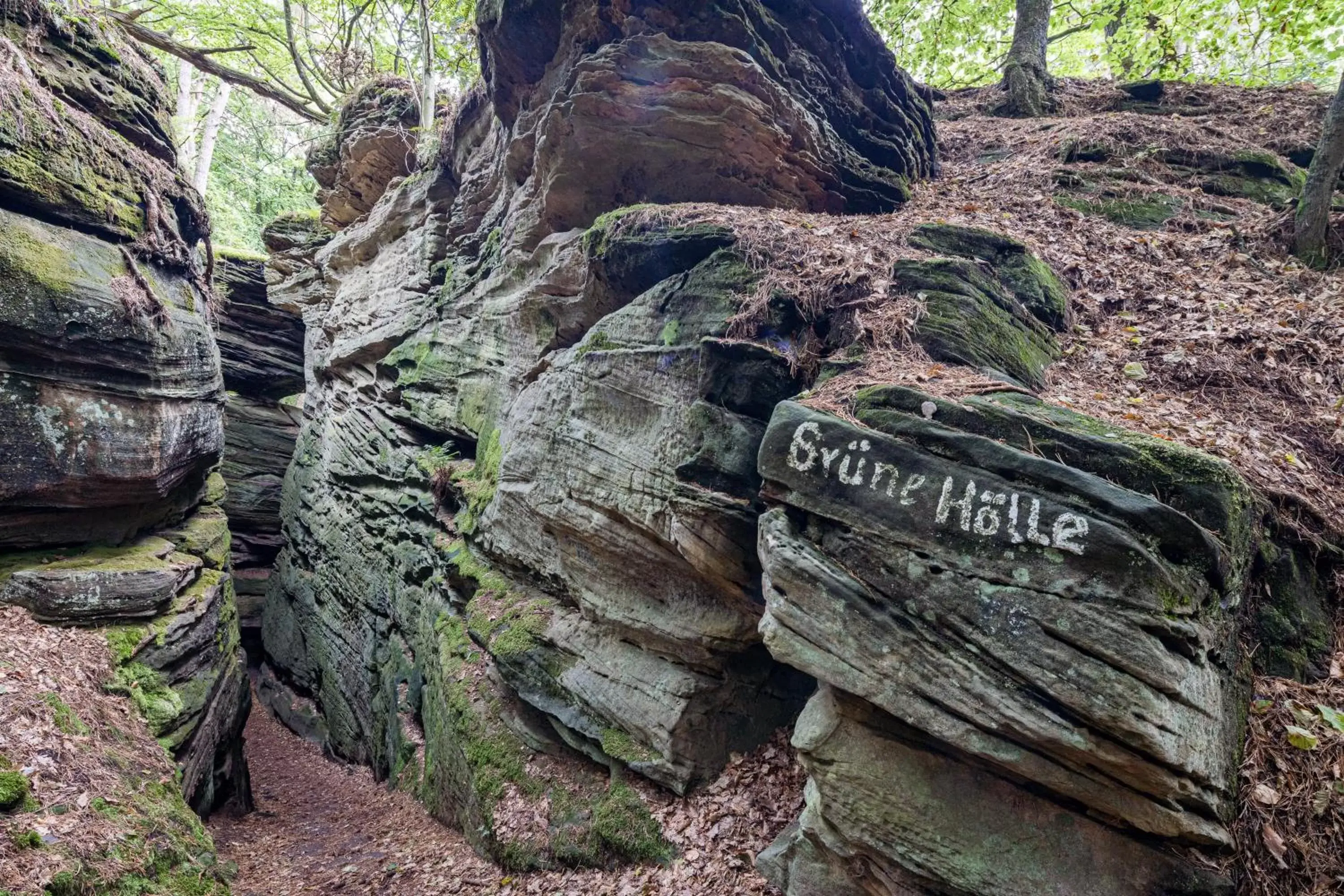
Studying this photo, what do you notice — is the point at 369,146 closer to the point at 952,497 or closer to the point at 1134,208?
the point at 1134,208

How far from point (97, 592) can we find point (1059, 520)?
8971 mm

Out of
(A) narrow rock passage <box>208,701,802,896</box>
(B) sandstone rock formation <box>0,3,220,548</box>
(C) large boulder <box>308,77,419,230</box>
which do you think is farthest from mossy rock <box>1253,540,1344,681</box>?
(C) large boulder <box>308,77,419,230</box>

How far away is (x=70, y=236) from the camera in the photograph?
687 centimetres

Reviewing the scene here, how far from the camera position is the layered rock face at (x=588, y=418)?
5.57 m

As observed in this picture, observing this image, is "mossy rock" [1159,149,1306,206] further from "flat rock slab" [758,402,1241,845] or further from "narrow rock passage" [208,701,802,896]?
"narrow rock passage" [208,701,802,896]

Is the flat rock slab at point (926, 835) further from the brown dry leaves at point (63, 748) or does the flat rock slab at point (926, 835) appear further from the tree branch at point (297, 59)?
the tree branch at point (297, 59)

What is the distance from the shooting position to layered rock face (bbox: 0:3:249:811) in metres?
6.32

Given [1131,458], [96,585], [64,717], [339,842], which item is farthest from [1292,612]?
[96,585]

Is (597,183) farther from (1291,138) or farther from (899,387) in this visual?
(1291,138)

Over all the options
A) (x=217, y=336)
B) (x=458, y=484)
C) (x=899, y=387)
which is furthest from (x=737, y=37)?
(x=217, y=336)

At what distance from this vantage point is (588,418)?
6.41 m

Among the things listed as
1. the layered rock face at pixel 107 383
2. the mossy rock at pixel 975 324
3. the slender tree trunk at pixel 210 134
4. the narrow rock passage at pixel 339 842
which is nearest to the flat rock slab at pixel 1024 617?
the mossy rock at pixel 975 324

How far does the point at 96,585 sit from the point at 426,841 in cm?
461

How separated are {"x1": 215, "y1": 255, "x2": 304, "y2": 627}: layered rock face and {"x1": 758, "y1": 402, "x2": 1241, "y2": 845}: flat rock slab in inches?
626
